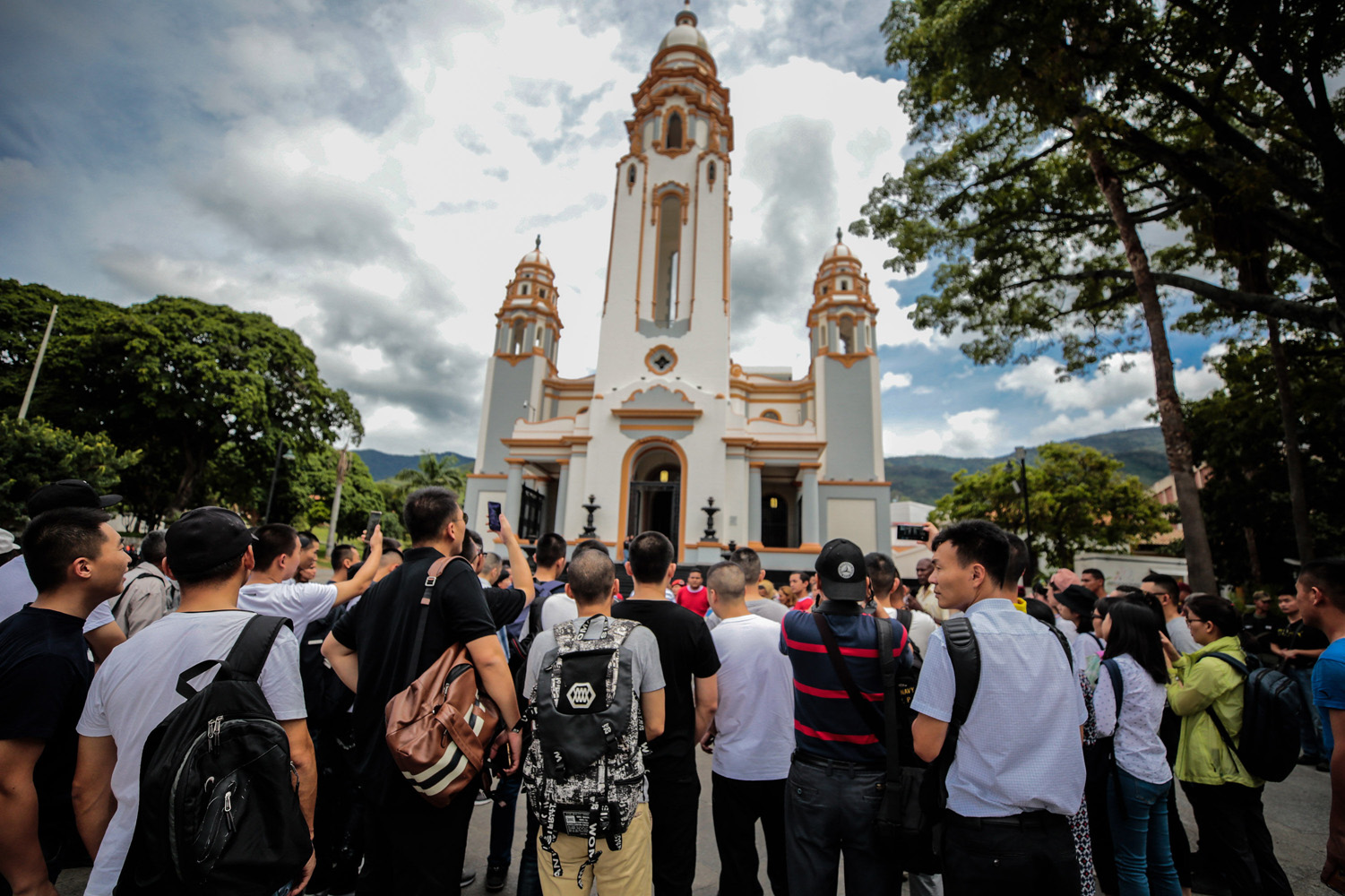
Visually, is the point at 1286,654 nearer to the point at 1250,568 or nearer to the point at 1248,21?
the point at 1248,21

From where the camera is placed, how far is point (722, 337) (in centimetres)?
2092

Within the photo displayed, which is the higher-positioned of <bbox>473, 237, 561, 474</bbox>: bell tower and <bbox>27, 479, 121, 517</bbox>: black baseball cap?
<bbox>473, 237, 561, 474</bbox>: bell tower

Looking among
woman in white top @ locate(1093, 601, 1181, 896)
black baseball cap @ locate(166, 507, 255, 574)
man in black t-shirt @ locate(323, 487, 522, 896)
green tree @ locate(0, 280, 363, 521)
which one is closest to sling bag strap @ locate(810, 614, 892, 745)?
man in black t-shirt @ locate(323, 487, 522, 896)

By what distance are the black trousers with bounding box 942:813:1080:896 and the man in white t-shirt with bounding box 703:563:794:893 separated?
971mm

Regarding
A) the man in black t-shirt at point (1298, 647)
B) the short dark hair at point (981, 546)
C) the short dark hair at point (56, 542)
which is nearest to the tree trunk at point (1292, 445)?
the man in black t-shirt at point (1298, 647)

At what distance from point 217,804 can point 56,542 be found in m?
1.38

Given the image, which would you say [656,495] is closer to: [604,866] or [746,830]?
[746,830]

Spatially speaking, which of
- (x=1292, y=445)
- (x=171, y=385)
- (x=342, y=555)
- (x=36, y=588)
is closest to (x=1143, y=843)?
(x=342, y=555)

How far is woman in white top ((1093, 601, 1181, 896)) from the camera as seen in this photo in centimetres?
336

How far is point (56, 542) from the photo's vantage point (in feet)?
7.52

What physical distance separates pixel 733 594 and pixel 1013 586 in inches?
59.3

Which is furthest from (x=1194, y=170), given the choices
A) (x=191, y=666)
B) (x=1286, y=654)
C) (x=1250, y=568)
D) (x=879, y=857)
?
(x=1250, y=568)

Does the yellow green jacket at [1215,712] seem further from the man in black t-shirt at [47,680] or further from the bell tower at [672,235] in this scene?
the bell tower at [672,235]

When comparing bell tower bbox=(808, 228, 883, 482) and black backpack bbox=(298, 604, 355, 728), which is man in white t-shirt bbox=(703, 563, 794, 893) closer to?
black backpack bbox=(298, 604, 355, 728)
